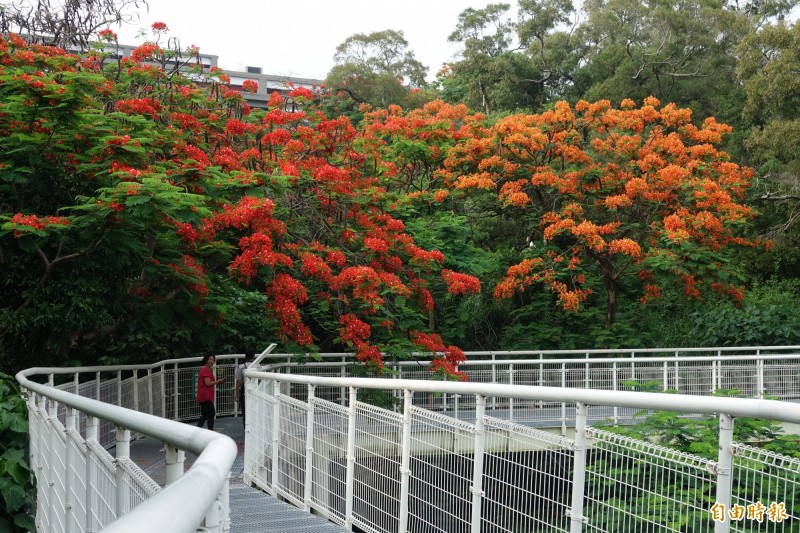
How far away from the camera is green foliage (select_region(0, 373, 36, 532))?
6.27 meters

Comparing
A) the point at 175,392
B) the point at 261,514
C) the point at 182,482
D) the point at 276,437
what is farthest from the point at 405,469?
the point at 175,392

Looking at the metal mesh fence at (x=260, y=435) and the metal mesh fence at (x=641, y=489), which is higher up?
the metal mesh fence at (x=641, y=489)

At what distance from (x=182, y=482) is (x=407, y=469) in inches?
212

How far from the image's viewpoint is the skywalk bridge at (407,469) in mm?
3196

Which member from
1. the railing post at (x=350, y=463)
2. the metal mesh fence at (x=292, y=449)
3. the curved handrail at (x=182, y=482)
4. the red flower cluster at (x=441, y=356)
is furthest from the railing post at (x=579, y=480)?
the red flower cluster at (x=441, y=356)

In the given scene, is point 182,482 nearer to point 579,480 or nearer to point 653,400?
point 653,400

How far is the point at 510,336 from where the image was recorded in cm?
2341

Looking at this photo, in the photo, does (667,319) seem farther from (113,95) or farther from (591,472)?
(591,472)

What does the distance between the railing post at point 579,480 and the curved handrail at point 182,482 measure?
2.40 m

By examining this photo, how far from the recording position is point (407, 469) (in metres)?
6.95

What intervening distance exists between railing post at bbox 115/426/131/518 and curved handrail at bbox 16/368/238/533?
222mm

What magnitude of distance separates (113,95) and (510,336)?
11574 millimetres

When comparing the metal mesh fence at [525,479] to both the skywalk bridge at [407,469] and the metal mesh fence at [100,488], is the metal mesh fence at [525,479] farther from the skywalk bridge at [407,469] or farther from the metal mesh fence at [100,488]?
the metal mesh fence at [100,488]

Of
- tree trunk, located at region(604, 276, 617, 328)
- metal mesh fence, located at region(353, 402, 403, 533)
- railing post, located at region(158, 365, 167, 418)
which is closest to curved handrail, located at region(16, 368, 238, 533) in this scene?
metal mesh fence, located at region(353, 402, 403, 533)
